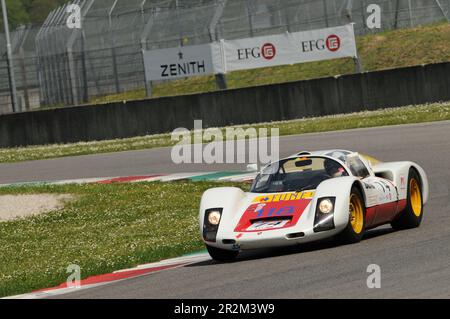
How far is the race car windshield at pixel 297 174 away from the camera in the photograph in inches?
439

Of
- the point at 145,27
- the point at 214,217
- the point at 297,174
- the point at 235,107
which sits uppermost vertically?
the point at 145,27

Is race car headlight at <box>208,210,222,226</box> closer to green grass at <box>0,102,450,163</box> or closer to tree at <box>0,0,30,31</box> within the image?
green grass at <box>0,102,450,163</box>

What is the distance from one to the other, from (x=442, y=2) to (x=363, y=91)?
232 inches

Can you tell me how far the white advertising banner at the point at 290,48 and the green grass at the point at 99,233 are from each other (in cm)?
1262

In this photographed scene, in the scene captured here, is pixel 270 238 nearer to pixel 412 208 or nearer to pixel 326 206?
pixel 326 206

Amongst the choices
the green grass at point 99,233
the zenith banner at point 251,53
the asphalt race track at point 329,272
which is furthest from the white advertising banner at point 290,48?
the asphalt race track at point 329,272

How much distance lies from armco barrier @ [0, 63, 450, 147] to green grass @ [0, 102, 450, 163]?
0.34 metres

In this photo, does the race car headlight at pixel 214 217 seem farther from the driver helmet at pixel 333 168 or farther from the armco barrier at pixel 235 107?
the armco barrier at pixel 235 107

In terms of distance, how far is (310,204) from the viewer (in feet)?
34.5

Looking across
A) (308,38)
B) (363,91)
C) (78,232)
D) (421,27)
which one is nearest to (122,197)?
(78,232)

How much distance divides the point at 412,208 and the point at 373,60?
2324 centimetres

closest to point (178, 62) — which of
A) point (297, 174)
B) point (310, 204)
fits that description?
point (297, 174)

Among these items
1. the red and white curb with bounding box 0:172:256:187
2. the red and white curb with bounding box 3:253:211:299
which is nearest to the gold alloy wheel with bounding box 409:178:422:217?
the red and white curb with bounding box 3:253:211:299
